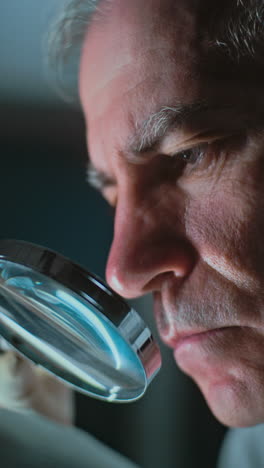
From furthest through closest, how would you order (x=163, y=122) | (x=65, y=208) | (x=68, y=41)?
(x=65, y=208)
(x=68, y=41)
(x=163, y=122)

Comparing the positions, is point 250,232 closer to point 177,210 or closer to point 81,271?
point 177,210

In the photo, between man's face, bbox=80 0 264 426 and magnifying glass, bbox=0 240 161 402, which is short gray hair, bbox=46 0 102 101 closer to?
man's face, bbox=80 0 264 426

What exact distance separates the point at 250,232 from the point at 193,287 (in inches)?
4.3

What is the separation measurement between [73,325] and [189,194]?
0.84 feet

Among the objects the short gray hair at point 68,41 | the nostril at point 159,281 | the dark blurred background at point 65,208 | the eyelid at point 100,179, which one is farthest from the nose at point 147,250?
the dark blurred background at point 65,208

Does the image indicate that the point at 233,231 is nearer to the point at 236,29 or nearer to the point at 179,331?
the point at 179,331

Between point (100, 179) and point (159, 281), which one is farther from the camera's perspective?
point (100, 179)

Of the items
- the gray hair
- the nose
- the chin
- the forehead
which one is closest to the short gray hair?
the forehead

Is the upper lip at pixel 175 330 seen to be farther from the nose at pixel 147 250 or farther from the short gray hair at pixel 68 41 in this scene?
the short gray hair at pixel 68 41

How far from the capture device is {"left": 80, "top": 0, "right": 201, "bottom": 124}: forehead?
28.6 inches

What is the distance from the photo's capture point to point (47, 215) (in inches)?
104

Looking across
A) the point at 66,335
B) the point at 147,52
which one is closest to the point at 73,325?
the point at 66,335

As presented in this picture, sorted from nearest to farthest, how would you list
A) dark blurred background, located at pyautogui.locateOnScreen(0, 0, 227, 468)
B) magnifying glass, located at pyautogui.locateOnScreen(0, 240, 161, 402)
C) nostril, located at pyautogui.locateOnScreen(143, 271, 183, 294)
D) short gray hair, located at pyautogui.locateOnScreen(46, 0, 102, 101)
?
magnifying glass, located at pyautogui.locateOnScreen(0, 240, 161, 402), nostril, located at pyautogui.locateOnScreen(143, 271, 183, 294), short gray hair, located at pyautogui.locateOnScreen(46, 0, 102, 101), dark blurred background, located at pyautogui.locateOnScreen(0, 0, 227, 468)

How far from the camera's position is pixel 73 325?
0.79 metres
